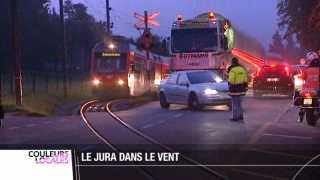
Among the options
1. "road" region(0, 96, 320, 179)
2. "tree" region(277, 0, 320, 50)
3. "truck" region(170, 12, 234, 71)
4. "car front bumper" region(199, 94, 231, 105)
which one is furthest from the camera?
"car front bumper" region(199, 94, 231, 105)

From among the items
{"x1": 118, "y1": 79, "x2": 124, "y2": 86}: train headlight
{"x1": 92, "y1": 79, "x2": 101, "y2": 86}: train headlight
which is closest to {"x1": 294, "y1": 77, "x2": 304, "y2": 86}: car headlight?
{"x1": 118, "y1": 79, "x2": 124, "y2": 86}: train headlight

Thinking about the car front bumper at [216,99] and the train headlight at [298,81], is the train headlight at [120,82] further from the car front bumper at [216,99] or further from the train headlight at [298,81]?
the train headlight at [298,81]

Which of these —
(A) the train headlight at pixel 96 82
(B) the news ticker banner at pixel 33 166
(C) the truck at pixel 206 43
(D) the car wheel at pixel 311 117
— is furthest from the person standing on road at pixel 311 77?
(B) the news ticker banner at pixel 33 166

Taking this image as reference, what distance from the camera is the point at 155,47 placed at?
3570 millimetres

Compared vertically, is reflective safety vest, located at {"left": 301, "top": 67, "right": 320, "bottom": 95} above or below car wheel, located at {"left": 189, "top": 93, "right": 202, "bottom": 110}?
above

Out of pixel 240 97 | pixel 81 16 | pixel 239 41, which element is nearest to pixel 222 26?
pixel 239 41

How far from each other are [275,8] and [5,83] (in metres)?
1.26

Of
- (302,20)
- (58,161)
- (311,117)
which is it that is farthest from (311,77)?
(58,161)

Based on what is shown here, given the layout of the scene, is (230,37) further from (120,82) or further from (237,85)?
(120,82)

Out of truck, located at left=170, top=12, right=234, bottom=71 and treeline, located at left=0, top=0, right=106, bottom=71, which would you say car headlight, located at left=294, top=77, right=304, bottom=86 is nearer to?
truck, located at left=170, top=12, right=234, bottom=71

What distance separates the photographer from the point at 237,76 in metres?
3.63

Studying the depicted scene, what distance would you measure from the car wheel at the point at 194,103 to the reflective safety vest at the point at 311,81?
0.54 m

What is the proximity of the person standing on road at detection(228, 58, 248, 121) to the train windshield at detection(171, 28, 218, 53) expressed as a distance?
5.2 inches

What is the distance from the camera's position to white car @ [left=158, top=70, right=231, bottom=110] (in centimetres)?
363
